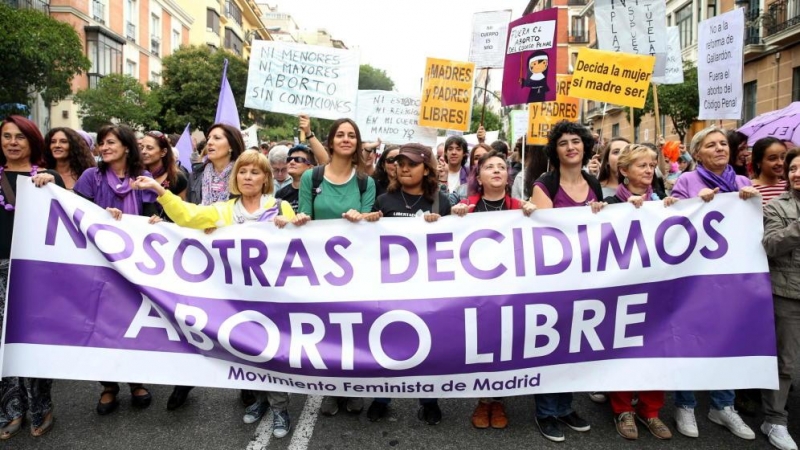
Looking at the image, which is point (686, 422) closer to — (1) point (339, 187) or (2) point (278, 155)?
(1) point (339, 187)

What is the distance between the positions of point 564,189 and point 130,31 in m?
35.6

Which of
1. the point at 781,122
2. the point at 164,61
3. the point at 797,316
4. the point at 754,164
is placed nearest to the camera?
the point at 797,316

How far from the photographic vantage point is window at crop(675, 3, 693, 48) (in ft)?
94.5

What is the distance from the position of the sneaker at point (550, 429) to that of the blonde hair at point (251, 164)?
227cm

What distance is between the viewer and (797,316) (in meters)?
3.33

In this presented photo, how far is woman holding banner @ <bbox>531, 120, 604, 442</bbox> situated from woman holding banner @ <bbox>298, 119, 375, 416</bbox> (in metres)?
1.16

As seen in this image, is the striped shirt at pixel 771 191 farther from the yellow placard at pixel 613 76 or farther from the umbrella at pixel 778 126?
the yellow placard at pixel 613 76

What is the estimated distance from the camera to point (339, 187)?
156 inches

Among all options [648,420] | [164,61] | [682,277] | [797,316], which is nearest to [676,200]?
[682,277]

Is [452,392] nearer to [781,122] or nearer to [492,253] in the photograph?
[492,253]

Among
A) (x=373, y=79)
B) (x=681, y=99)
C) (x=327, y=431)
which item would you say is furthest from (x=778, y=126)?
(x=373, y=79)

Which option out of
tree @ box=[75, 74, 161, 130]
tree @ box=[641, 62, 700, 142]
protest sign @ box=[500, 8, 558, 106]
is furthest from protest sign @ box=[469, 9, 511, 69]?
tree @ box=[75, 74, 161, 130]

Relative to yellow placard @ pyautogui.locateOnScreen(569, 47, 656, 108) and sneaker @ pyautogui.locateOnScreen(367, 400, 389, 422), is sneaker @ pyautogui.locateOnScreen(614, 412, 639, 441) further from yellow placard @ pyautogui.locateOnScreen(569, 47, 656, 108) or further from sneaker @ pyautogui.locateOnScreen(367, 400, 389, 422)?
yellow placard @ pyautogui.locateOnScreen(569, 47, 656, 108)

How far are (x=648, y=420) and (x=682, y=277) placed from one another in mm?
905
